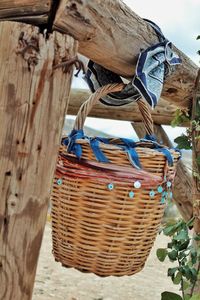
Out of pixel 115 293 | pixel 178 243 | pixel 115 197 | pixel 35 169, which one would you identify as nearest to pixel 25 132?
pixel 35 169

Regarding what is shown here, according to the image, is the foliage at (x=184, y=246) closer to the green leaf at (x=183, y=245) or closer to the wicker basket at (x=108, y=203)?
the green leaf at (x=183, y=245)

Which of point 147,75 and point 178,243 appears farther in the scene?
point 178,243

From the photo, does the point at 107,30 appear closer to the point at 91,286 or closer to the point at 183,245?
the point at 183,245

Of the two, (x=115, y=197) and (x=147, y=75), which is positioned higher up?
(x=147, y=75)

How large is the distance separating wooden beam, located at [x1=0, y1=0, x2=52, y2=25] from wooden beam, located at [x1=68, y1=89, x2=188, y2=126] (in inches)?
99.8

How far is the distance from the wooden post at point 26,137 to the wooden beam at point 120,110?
2541mm

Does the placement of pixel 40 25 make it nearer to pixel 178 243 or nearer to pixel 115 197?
pixel 115 197

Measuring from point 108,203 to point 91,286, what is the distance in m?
2.71

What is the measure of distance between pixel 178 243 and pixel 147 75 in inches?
28.3

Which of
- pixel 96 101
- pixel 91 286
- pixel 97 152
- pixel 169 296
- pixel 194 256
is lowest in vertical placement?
pixel 91 286

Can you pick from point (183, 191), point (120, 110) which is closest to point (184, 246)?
point (183, 191)

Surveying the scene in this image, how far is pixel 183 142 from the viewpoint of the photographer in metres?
2.42

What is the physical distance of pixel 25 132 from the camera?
4.20 feet

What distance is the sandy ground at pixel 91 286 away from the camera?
13.2 feet
